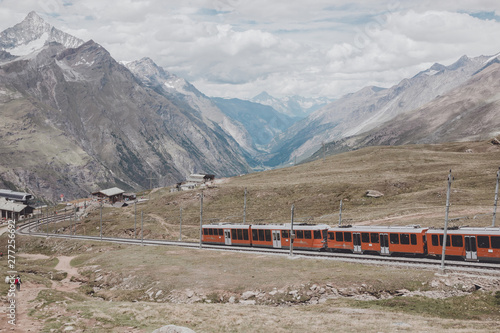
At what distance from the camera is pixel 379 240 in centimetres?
5662

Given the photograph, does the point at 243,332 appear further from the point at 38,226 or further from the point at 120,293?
the point at 38,226

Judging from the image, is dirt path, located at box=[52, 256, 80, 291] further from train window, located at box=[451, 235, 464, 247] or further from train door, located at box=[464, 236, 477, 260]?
train door, located at box=[464, 236, 477, 260]

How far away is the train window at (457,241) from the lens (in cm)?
4963

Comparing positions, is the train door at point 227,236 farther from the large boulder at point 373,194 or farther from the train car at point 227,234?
the large boulder at point 373,194

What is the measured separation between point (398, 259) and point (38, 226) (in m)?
161

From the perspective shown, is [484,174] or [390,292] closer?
[390,292]

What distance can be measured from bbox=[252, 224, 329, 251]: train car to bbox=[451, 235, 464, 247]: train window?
18969 millimetres

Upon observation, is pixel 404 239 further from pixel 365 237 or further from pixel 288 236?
pixel 288 236

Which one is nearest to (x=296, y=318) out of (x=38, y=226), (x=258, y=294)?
(x=258, y=294)

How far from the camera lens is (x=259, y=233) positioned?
235ft

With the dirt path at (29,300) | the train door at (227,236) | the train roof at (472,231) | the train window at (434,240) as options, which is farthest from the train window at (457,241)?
the dirt path at (29,300)

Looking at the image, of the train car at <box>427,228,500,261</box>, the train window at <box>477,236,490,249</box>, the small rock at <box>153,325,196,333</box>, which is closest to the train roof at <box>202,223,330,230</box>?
the train car at <box>427,228,500,261</box>

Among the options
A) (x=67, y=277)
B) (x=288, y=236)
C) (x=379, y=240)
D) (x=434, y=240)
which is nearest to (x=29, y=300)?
(x=67, y=277)

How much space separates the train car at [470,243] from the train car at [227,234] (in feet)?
108
